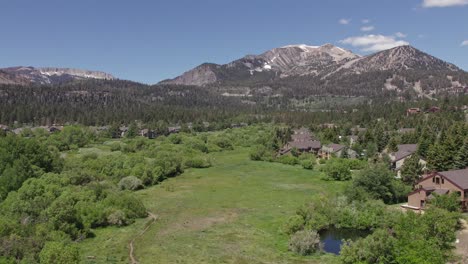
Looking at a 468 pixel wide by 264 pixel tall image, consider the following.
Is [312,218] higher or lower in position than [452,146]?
lower

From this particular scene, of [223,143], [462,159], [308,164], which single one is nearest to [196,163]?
[308,164]

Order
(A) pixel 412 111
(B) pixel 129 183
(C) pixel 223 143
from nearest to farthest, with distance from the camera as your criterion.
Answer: (B) pixel 129 183 < (C) pixel 223 143 < (A) pixel 412 111

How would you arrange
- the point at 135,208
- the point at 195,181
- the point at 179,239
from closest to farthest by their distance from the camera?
the point at 179,239, the point at 135,208, the point at 195,181

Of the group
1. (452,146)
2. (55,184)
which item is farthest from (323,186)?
(55,184)

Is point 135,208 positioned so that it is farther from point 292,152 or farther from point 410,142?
point 410,142

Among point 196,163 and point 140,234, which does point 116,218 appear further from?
point 196,163

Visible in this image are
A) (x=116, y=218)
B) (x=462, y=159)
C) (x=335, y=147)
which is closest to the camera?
(x=116, y=218)

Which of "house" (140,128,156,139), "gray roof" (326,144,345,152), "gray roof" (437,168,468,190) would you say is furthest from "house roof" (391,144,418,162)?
"house" (140,128,156,139)
